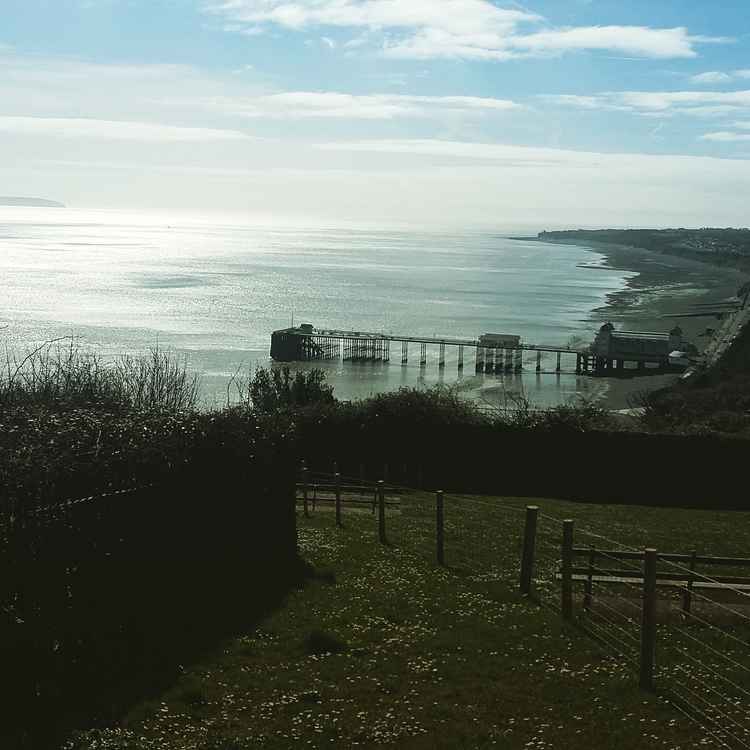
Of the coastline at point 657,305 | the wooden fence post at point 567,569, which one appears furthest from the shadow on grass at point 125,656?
the coastline at point 657,305

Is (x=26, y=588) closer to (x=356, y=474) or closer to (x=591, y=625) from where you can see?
(x=591, y=625)

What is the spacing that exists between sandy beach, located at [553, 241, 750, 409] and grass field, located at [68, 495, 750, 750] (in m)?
52.4

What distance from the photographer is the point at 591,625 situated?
980 centimetres

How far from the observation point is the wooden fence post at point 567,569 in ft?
32.3

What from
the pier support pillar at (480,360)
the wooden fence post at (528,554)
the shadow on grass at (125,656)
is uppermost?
the wooden fence post at (528,554)

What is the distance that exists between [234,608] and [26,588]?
292cm

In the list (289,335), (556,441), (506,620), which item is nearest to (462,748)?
(506,620)

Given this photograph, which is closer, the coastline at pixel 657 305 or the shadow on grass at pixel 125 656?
the shadow on grass at pixel 125 656

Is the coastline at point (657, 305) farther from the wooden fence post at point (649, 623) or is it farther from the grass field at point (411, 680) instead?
the wooden fence post at point (649, 623)

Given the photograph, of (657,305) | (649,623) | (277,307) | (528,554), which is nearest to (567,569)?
(528,554)

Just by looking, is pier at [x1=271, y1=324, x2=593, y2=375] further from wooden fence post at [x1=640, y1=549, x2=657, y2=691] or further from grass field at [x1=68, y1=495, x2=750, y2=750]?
wooden fence post at [x1=640, y1=549, x2=657, y2=691]

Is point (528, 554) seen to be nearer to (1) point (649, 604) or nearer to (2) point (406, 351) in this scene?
(1) point (649, 604)

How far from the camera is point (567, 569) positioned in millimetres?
9836

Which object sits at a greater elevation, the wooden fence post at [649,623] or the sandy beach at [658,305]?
the sandy beach at [658,305]
